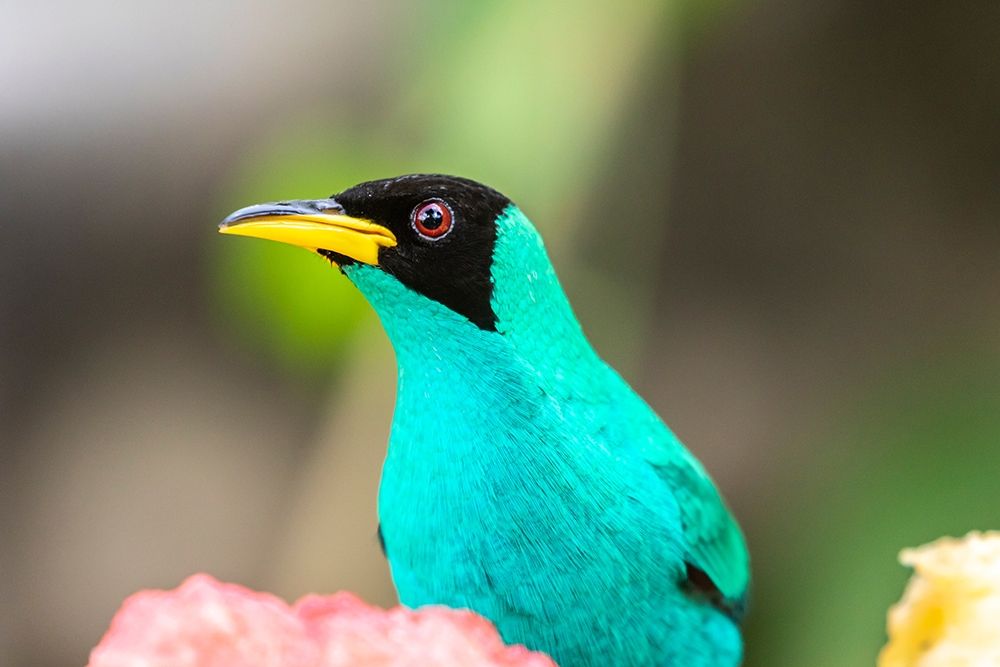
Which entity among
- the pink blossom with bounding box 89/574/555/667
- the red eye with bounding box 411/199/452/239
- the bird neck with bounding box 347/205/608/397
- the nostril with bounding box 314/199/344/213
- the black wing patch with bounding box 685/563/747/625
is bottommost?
the black wing patch with bounding box 685/563/747/625

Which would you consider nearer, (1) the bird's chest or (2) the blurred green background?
(1) the bird's chest

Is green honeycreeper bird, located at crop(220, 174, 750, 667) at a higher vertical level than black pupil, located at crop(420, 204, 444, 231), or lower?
lower

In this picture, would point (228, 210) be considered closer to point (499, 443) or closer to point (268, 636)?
point (499, 443)

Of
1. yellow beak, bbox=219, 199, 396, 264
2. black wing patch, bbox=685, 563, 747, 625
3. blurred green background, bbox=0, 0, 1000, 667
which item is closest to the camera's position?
yellow beak, bbox=219, 199, 396, 264

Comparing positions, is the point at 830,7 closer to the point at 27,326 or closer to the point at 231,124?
the point at 231,124

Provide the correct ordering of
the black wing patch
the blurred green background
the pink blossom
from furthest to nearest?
the blurred green background < the black wing patch < the pink blossom

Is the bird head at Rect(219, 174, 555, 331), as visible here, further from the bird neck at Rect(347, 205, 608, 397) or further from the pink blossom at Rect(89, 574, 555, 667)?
the pink blossom at Rect(89, 574, 555, 667)

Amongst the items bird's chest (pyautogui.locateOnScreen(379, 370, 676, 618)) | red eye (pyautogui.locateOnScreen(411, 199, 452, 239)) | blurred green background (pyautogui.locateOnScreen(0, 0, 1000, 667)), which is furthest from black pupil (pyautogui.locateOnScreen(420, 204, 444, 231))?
blurred green background (pyautogui.locateOnScreen(0, 0, 1000, 667))

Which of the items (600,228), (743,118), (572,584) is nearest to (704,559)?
(572,584)

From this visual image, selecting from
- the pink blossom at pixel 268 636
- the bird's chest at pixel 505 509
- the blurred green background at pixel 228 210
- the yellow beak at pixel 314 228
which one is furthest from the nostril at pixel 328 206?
the blurred green background at pixel 228 210
